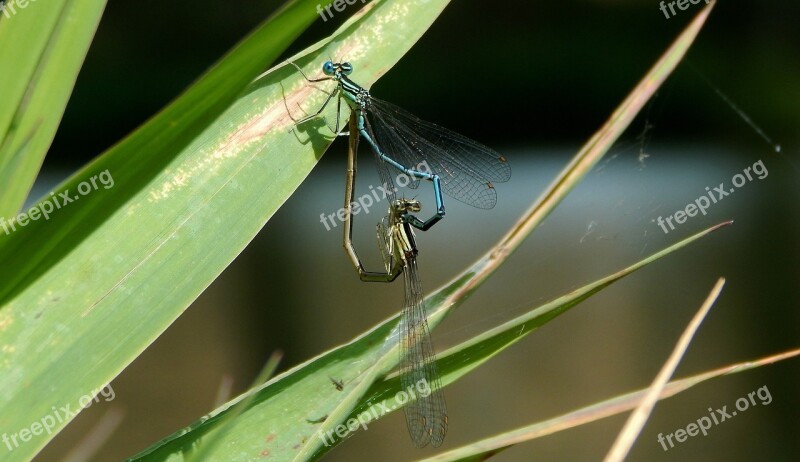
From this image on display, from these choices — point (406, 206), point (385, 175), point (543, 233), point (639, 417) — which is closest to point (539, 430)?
point (639, 417)

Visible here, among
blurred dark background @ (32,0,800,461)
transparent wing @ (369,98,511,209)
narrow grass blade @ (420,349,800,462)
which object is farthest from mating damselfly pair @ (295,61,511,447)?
blurred dark background @ (32,0,800,461)

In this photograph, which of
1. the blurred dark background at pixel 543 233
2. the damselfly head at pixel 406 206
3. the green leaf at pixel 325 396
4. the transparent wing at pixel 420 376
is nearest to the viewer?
the green leaf at pixel 325 396

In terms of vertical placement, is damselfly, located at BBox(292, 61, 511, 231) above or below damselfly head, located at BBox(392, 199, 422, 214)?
above

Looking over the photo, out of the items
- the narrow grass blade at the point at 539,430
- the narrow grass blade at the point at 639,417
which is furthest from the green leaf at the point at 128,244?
the narrow grass blade at the point at 639,417

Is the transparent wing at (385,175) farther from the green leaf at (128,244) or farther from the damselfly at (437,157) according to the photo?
the green leaf at (128,244)

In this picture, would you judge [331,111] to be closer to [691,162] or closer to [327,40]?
[327,40]

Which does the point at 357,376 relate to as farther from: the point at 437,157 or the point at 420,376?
the point at 437,157

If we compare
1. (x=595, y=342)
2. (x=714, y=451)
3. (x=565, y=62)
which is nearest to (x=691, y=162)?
(x=565, y=62)

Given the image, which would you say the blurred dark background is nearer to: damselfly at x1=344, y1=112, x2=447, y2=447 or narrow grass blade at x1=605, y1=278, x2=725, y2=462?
damselfly at x1=344, y1=112, x2=447, y2=447
